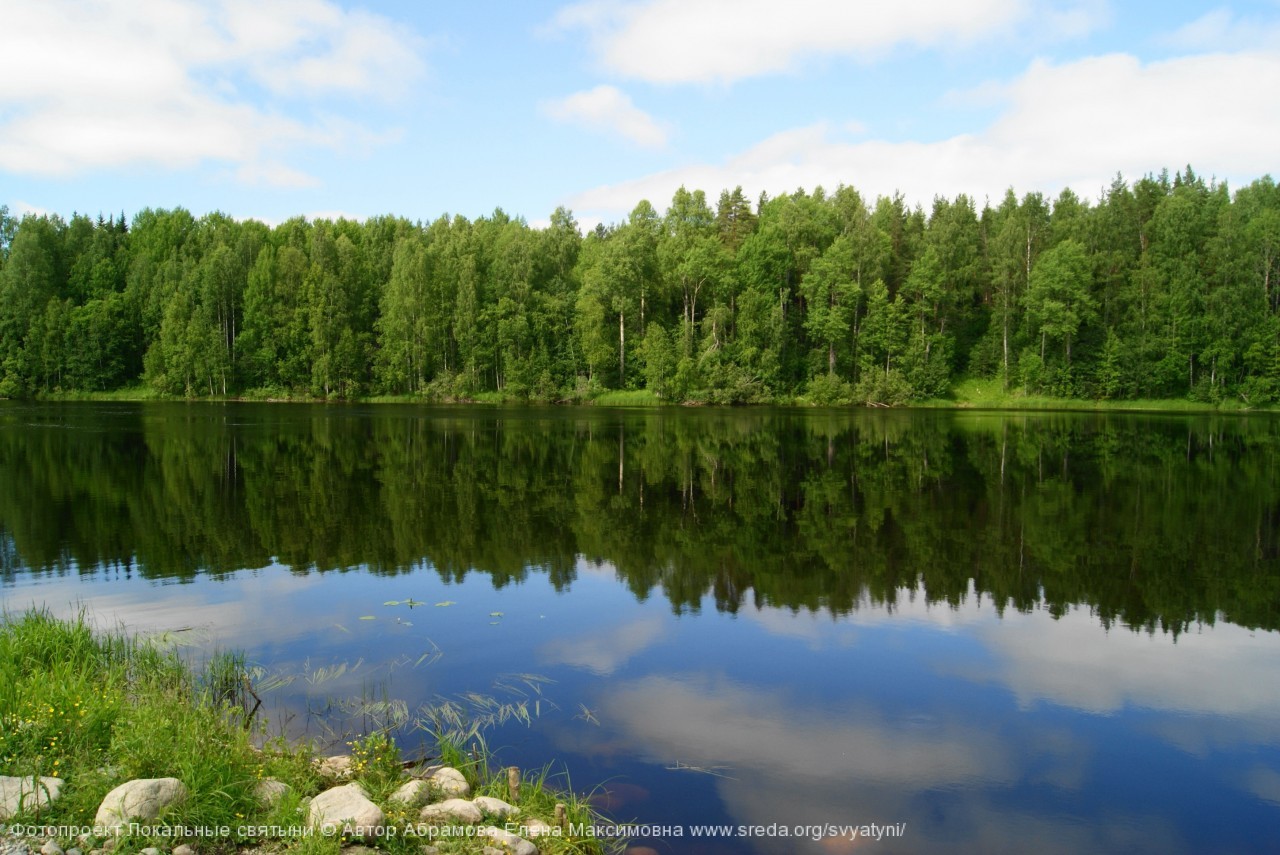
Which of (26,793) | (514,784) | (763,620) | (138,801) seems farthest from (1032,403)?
(26,793)

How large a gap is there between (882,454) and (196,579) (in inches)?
1068

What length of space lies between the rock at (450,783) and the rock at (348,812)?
2.36 ft

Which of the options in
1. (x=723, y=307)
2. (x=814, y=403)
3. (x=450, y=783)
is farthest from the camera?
(x=723, y=307)

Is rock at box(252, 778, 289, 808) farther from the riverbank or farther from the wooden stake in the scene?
the riverbank

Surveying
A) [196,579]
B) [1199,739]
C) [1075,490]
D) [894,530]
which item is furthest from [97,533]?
[1075,490]

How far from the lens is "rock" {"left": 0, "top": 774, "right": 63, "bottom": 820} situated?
5406 millimetres

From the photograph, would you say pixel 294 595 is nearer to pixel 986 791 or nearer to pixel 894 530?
pixel 986 791

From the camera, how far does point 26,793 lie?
5.49m

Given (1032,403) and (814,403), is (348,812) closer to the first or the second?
(814,403)

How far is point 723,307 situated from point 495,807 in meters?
73.6

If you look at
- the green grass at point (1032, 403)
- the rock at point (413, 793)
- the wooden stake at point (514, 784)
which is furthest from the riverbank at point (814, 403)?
the rock at point (413, 793)

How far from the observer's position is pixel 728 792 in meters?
7.22

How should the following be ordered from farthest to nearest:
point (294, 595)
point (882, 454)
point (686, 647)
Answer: point (882, 454) → point (294, 595) → point (686, 647)

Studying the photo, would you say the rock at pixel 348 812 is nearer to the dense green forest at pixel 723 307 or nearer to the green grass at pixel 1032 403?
the dense green forest at pixel 723 307
